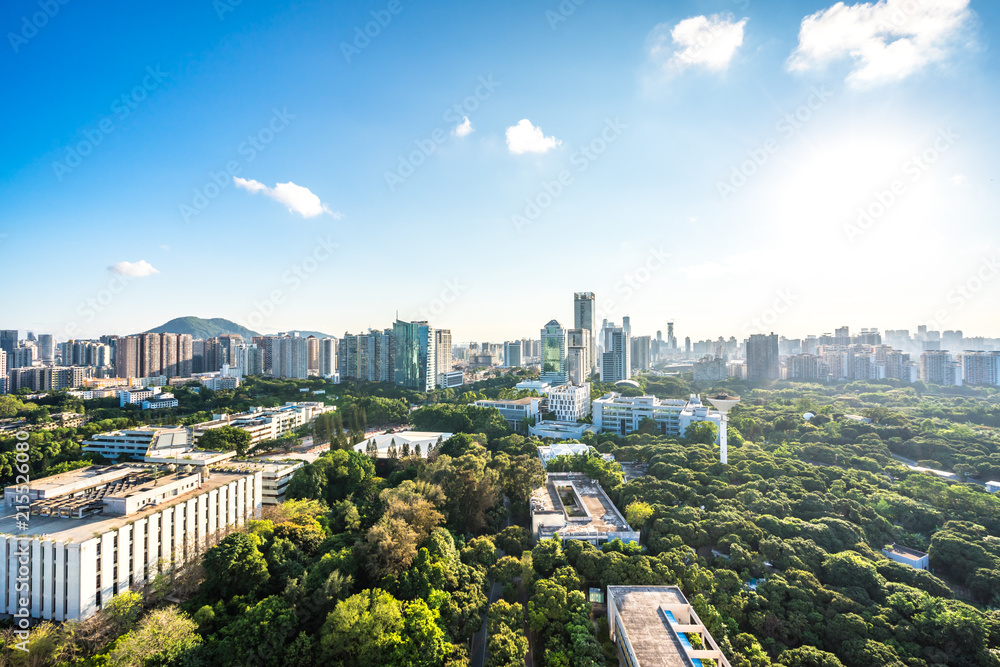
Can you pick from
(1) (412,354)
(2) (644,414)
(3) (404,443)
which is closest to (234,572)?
(3) (404,443)

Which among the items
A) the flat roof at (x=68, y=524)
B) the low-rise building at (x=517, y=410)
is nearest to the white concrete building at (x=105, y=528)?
the flat roof at (x=68, y=524)

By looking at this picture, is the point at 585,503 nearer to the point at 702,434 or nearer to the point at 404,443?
the point at 404,443

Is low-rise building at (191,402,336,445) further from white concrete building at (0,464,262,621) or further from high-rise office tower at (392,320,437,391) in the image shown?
high-rise office tower at (392,320,437,391)

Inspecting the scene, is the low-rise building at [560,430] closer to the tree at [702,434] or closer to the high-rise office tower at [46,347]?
the tree at [702,434]

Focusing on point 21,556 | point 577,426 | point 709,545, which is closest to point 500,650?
point 709,545

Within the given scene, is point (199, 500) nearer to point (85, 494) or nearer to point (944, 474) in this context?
point (85, 494)

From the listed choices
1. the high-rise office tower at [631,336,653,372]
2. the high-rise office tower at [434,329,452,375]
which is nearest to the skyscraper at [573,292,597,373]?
the high-rise office tower at [434,329,452,375]
